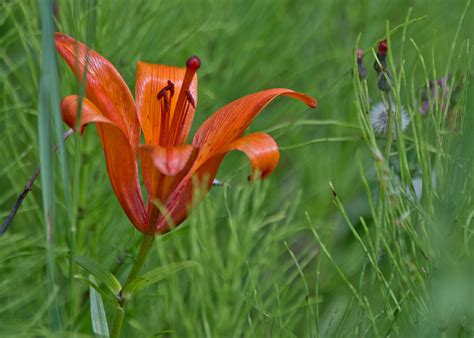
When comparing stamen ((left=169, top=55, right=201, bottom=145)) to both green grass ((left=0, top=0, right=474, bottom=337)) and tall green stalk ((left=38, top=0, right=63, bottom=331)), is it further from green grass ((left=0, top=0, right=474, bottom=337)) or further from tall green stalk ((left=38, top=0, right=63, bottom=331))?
tall green stalk ((left=38, top=0, right=63, bottom=331))

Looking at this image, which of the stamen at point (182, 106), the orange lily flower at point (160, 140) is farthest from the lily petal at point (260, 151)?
the stamen at point (182, 106)

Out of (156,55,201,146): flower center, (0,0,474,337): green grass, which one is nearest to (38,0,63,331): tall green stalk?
(0,0,474,337): green grass

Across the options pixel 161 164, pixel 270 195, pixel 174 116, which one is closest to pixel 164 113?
pixel 174 116

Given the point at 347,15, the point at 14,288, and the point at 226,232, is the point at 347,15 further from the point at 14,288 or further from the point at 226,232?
the point at 14,288

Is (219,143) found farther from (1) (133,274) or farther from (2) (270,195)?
(2) (270,195)

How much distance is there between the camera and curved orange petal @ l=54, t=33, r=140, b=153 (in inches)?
34.3

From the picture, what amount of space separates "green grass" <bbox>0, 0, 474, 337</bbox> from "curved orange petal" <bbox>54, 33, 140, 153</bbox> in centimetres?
6

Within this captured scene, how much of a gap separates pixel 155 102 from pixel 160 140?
0.20 feet

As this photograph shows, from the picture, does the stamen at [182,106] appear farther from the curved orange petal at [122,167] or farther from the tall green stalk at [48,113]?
the tall green stalk at [48,113]

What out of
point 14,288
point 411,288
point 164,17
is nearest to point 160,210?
point 411,288

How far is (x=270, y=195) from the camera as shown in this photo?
1.51m

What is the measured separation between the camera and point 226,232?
145cm

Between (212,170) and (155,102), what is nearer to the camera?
(212,170)

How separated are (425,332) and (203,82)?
94 cm
